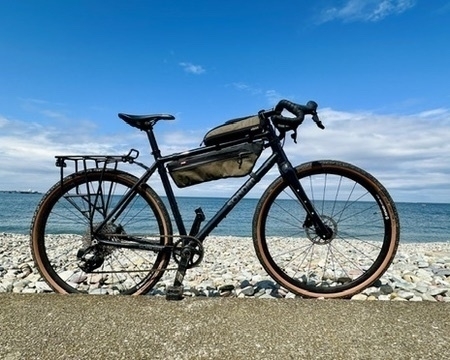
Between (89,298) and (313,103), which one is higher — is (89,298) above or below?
below

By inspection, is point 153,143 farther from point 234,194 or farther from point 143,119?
point 234,194

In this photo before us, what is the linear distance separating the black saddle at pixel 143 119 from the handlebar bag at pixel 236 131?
37 centimetres

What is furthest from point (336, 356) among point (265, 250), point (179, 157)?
point (179, 157)

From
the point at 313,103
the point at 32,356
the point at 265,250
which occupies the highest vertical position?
the point at 313,103

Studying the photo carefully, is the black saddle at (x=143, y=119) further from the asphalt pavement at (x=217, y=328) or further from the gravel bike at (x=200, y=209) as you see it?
the asphalt pavement at (x=217, y=328)

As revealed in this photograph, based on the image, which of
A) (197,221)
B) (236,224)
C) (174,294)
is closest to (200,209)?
(197,221)

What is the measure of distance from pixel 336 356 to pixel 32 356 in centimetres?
156

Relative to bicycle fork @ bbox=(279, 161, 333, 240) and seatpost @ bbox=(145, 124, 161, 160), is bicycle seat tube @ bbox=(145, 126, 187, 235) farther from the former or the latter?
bicycle fork @ bbox=(279, 161, 333, 240)

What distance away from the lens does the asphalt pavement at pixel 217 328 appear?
1.80m

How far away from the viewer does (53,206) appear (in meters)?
2.89

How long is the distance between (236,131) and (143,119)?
767 millimetres

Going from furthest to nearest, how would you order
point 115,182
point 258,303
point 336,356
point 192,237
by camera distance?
1. point 115,182
2. point 192,237
3. point 258,303
4. point 336,356

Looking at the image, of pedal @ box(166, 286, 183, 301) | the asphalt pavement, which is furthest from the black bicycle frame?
the asphalt pavement

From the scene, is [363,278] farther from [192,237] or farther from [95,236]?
[95,236]
